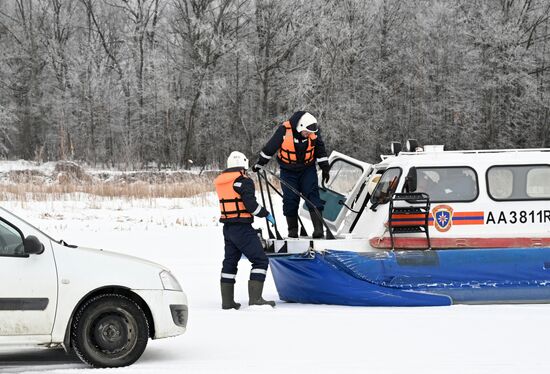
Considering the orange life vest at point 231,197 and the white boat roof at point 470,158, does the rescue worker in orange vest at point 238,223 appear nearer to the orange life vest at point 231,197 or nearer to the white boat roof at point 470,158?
the orange life vest at point 231,197

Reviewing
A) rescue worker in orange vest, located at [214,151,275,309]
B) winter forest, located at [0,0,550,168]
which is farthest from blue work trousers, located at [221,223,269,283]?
winter forest, located at [0,0,550,168]

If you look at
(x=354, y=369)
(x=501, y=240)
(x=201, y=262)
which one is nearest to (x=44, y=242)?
(x=354, y=369)

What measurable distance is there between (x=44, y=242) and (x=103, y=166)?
33.6 m

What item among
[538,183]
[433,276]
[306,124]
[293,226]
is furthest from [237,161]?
[538,183]

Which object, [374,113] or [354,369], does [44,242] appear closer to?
[354,369]

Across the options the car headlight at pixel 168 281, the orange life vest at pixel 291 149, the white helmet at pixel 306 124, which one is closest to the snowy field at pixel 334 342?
the car headlight at pixel 168 281

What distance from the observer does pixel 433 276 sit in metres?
9.97

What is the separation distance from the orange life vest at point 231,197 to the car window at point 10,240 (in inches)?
136

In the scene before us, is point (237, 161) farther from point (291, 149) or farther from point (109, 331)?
point (109, 331)

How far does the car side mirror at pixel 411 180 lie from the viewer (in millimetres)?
10547

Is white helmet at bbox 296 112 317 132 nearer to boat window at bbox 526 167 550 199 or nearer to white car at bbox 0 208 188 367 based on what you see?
boat window at bbox 526 167 550 199

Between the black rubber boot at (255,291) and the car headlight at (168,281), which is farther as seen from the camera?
the black rubber boot at (255,291)

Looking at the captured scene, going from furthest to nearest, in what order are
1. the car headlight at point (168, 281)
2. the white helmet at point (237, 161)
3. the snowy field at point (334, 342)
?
1. the white helmet at point (237, 161)
2. the car headlight at point (168, 281)
3. the snowy field at point (334, 342)

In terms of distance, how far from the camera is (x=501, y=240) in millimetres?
10562
